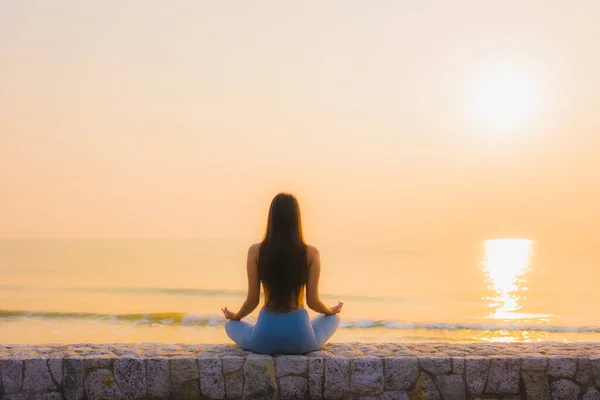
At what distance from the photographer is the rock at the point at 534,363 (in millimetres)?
5422

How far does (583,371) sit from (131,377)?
12.4 feet

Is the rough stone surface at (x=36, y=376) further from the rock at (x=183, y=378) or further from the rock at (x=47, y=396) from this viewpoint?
the rock at (x=183, y=378)

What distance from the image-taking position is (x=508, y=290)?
3462cm

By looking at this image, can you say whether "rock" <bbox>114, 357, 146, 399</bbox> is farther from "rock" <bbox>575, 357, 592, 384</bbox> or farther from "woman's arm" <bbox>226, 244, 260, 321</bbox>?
"rock" <bbox>575, 357, 592, 384</bbox>

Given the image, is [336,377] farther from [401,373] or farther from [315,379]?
[401,373]

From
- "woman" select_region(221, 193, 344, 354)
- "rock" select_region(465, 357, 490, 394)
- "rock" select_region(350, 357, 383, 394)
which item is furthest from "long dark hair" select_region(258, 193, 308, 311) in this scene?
"rock" select_region(465, 357, 490, 394)

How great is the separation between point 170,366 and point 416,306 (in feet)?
75.3

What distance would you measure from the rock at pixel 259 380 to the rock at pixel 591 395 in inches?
103

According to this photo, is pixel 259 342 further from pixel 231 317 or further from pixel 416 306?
pixel 416 306

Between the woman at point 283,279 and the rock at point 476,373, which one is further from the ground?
the woman at point 283,279

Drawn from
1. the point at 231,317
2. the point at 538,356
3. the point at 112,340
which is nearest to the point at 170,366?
the point at 231,317

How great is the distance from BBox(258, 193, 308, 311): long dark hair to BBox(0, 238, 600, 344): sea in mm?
905

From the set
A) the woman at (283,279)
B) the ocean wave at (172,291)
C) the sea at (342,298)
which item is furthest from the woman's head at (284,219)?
the ocean wave at (172,291)

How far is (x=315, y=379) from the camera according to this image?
17.4 ft
